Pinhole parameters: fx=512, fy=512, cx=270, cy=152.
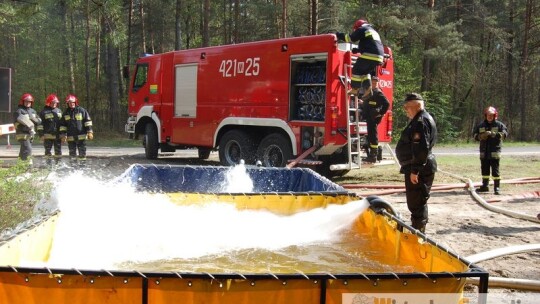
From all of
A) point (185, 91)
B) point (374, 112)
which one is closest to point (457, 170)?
point (374, 112)

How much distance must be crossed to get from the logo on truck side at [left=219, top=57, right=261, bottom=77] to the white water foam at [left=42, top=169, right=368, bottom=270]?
5.86m

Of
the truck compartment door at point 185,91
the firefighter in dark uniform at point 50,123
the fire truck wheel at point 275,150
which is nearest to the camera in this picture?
the fire truck wheel at point 275,150

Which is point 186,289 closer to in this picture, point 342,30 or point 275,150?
point 275,150

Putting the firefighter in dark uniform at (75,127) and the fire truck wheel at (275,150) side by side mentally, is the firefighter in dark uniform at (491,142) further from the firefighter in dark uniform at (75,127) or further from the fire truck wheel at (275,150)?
the firefighter in dark uniform at (75,127)

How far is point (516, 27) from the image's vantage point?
3056 cm

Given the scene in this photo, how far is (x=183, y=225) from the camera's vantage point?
16.3 ft

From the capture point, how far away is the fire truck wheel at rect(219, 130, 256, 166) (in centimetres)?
1091

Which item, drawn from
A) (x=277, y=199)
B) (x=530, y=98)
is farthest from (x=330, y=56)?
(x=530, y=98)

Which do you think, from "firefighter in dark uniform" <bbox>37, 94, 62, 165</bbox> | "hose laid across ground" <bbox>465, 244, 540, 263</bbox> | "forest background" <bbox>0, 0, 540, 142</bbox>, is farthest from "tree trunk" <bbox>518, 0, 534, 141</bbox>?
"hose laid across ground" <bbox>465, 244, 540, 263</bbox>

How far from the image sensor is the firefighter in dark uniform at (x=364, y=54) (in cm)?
916

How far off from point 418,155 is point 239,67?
639 cm

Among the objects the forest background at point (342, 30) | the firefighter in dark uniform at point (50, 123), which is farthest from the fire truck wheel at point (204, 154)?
the forest background at point (342, 30)

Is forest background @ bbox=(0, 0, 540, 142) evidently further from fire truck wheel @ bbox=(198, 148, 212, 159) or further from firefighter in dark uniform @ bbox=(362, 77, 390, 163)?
firefighter in dark uniform @ bbox=(362, 77, 390, 163)

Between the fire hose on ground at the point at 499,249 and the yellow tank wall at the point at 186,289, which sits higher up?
the yellow tank wall at the point at 186,289
